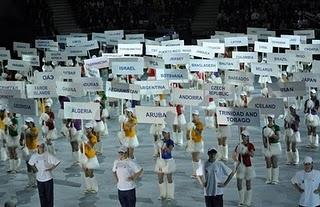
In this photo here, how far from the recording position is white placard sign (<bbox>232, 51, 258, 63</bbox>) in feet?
88.6

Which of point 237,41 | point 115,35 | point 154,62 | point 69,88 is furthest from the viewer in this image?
point 115,35

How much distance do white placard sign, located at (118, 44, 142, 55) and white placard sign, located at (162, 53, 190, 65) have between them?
9.31 feet

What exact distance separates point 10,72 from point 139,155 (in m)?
10.8

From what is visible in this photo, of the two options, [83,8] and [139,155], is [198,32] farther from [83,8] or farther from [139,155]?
[139,155]

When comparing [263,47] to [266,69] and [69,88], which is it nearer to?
[266,69]

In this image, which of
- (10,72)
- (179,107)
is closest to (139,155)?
(179,107)

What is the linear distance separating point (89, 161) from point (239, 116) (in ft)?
13.6

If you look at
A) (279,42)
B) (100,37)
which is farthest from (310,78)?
(100,37)

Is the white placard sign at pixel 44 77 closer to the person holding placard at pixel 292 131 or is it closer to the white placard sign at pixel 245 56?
the white placard sign at pixel 245 56

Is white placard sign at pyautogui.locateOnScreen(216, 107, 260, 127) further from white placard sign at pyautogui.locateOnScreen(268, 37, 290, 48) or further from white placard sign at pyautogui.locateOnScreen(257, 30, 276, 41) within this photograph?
white placard sign at pyautogui.locateOnScreen(257, 30, 276, 41)

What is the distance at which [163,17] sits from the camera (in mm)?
41969

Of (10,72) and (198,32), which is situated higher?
(198,32)

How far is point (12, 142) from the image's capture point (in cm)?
2023

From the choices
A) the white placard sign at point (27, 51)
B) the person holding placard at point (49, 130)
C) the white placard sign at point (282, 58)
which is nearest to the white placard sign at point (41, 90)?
the person holding placard at point (49, 130)
